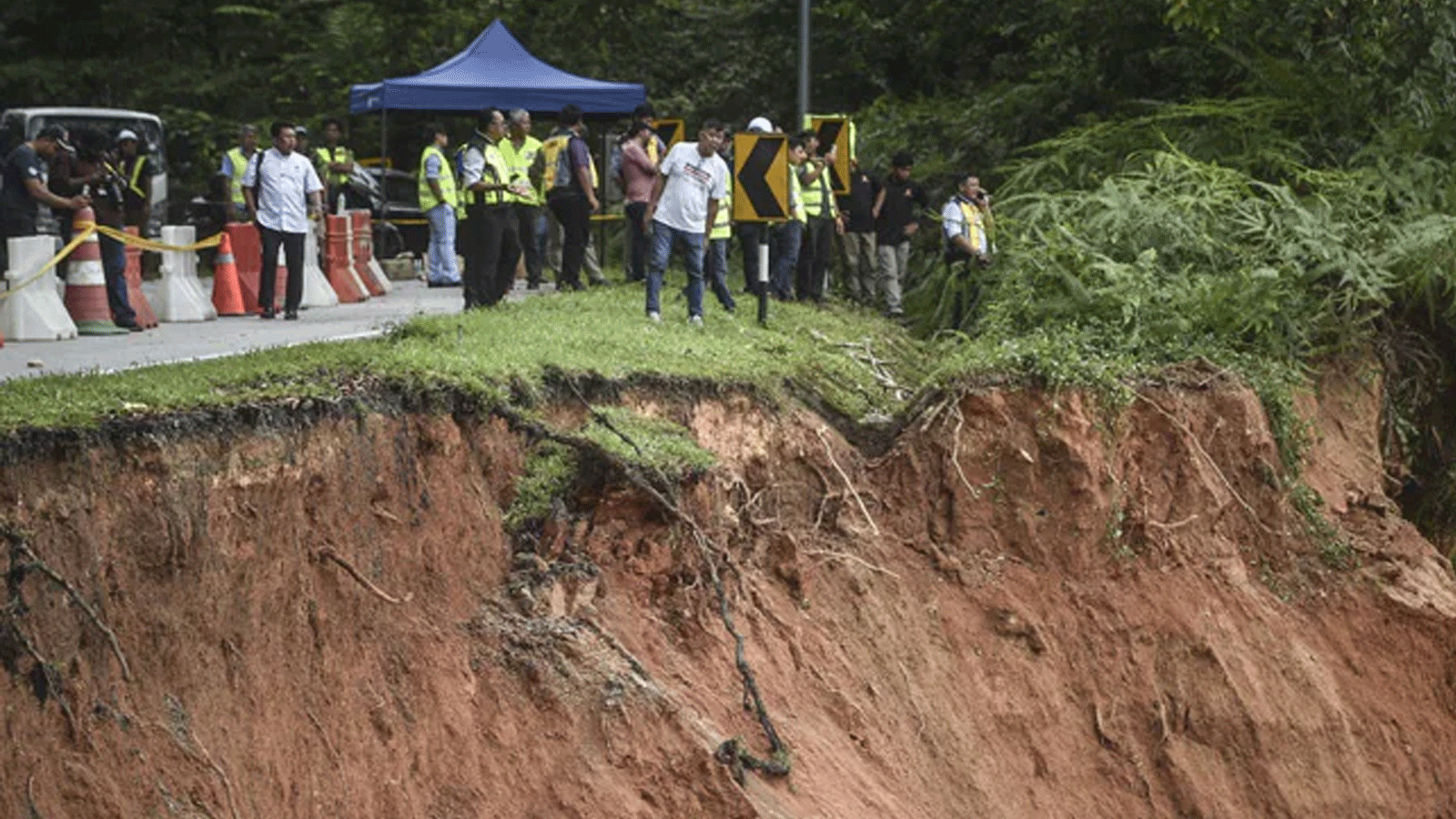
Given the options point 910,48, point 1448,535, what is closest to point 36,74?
point 910,48

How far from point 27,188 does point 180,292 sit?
2.27 m

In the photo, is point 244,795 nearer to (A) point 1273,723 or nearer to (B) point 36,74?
(A) point 1273,723

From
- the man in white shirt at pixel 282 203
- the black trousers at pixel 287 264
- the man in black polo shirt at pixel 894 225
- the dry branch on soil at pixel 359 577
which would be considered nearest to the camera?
the dry branch on soil at pixel 359 577

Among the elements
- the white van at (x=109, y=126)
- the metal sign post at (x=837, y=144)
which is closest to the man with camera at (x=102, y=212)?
the white van at (x=109, y=126)

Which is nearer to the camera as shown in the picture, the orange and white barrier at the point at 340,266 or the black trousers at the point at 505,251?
the black trousers at the point at 505,251

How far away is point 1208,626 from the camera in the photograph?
16250 millimetres

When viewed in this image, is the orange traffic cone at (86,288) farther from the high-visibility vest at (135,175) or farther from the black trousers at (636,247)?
the high-visibility vest at (135,175)

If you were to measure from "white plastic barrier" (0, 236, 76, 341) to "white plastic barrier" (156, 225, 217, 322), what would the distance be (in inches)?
104

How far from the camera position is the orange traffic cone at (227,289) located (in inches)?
872

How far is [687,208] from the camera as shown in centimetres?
1825

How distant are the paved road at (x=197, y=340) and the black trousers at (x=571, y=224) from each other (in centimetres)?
117

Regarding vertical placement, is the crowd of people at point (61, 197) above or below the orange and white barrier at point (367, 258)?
above

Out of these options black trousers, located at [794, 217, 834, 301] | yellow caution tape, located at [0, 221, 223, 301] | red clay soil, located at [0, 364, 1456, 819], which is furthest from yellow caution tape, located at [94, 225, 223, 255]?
red clay soil, located at [0, 364, 1456, 819]

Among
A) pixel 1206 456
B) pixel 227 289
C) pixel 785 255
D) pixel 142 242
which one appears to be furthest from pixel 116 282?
pixel 1206 456
